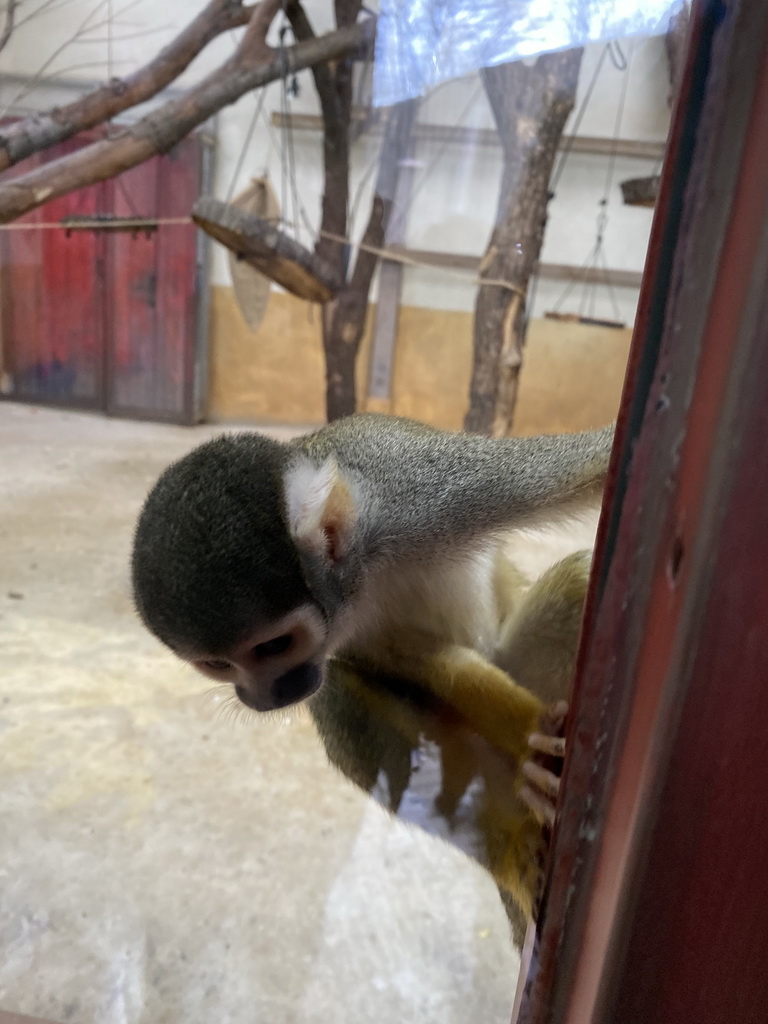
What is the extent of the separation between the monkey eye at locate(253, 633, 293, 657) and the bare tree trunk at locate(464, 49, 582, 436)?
2415 mm

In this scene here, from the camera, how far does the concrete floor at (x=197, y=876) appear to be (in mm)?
1315

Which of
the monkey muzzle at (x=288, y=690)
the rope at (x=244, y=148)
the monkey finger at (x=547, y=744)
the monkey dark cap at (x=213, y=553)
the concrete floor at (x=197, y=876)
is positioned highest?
the rope at (x=244, y=148)

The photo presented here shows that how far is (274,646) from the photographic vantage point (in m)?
1.07

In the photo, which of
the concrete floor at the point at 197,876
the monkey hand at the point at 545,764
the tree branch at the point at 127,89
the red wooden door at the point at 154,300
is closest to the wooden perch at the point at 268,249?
the tree branch at the point at 127,89

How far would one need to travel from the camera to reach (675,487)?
1.25 feet

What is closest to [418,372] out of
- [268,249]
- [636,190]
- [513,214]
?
[513,214]

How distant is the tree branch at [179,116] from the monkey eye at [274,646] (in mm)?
2440

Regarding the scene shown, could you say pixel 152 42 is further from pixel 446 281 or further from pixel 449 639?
pixel 449 639

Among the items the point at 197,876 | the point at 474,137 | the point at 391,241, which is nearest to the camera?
the point at 197,876

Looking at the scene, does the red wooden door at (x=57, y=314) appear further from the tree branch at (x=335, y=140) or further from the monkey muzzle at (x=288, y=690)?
the monkey muzzle at (x=288, y=690)

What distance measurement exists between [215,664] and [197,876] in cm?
73

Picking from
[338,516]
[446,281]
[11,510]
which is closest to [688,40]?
[338,516]

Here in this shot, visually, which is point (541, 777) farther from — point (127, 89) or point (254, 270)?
point (127, 89)

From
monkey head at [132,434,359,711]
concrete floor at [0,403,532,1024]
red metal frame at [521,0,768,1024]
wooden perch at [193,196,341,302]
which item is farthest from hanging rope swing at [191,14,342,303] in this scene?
red metal frame at [521,0,768,1024]
